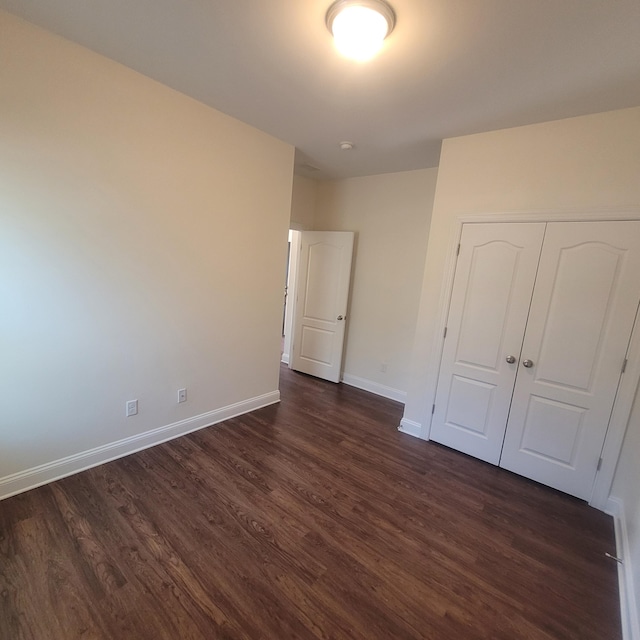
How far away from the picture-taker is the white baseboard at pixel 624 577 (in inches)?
56.9

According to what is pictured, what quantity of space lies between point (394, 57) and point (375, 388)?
11.0ft


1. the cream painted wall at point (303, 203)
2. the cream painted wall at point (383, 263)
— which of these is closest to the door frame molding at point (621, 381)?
the cream painted wall at point (383, 263)

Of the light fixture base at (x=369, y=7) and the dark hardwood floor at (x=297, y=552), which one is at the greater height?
the light fixture base at (x=369, y=7)

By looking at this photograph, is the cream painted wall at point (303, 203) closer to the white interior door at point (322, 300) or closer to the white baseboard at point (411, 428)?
the white interior door at point (322, 300)

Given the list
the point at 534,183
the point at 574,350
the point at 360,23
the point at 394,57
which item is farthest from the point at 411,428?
the point at 360,23

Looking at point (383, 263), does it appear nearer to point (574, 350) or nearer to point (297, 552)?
point (574, 350)

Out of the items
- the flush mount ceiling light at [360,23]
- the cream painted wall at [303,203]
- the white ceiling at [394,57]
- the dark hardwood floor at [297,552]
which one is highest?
the white ceiling at [394,57]

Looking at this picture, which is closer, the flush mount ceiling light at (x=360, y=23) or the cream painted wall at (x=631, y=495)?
the flush mount ceiling light at (x=360, y=23)

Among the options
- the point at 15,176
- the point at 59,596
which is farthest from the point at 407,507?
the point at 15,176

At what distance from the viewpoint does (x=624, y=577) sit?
1726 mm

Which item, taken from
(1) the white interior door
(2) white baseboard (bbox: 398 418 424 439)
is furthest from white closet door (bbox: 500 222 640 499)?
(1) the white interior door

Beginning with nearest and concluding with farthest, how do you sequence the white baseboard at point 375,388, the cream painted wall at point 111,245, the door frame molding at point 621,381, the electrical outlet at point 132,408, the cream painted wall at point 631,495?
the cream painted wall at point 631,495
the cream painted wall at point 111,245
the door frame molding at point 621,381
the electrical outlet at point 132,408
the white baseboard at point 375,388

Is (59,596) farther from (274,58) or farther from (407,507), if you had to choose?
(274,58)

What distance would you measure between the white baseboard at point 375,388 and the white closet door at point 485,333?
95cm
